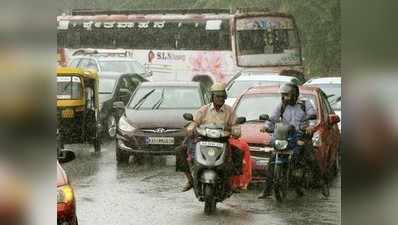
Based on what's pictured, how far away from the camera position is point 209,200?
18.1ft

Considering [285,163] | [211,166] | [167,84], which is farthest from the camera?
[167,84]

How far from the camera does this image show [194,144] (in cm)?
559

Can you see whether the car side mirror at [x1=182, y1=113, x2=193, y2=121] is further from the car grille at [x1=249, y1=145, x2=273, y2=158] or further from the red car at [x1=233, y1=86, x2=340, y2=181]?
the car grille at [x1=249, y1=145, x2=273, y2=158]

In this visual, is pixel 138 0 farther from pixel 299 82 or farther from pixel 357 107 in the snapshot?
pixel 357 107

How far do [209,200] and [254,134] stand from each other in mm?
635

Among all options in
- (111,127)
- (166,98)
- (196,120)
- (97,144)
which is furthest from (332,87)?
(97,144)

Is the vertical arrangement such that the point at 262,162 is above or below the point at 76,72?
below

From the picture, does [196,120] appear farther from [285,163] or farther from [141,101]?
[285,163]

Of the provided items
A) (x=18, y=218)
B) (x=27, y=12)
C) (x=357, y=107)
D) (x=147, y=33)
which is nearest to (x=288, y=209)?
(x=357, y=107)

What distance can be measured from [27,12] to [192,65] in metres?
1.36

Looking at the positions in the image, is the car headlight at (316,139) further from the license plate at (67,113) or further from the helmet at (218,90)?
the license plate at (67,113)

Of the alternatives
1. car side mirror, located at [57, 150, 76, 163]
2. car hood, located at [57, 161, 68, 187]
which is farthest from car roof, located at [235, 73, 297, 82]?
car hood, located at [57, 161, 68, 187]

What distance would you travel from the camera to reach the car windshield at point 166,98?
5645mm

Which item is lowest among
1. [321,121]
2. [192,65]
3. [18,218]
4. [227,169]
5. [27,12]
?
[18,218]
